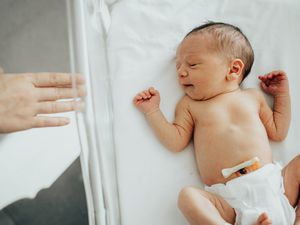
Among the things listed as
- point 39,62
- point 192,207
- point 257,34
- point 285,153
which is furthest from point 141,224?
point 39,62

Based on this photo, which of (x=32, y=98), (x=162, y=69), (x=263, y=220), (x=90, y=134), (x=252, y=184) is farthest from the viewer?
(x=162, y=69)

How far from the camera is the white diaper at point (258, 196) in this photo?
38.5 inches

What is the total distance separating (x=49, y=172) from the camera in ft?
4.63

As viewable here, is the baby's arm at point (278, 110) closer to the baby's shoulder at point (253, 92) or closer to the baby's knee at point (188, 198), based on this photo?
the baby's shoulder at point (253, 92)

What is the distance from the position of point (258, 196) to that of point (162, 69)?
19.5 inches

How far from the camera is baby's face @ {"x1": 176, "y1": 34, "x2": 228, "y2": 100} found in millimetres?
1154

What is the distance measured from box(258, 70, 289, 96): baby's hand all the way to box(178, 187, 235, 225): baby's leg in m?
0.37

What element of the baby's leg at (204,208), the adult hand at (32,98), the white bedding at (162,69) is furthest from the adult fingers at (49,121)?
the baby's leg at (204,208)

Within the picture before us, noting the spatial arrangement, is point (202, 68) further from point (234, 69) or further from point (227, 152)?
point (227, 152)

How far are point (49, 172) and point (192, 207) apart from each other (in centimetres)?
64

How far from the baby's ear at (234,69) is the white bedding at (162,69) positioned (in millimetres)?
83

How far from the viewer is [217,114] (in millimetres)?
1135

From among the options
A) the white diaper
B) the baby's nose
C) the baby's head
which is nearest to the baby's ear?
the baby's head

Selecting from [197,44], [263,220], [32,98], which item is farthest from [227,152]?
[32,98]
